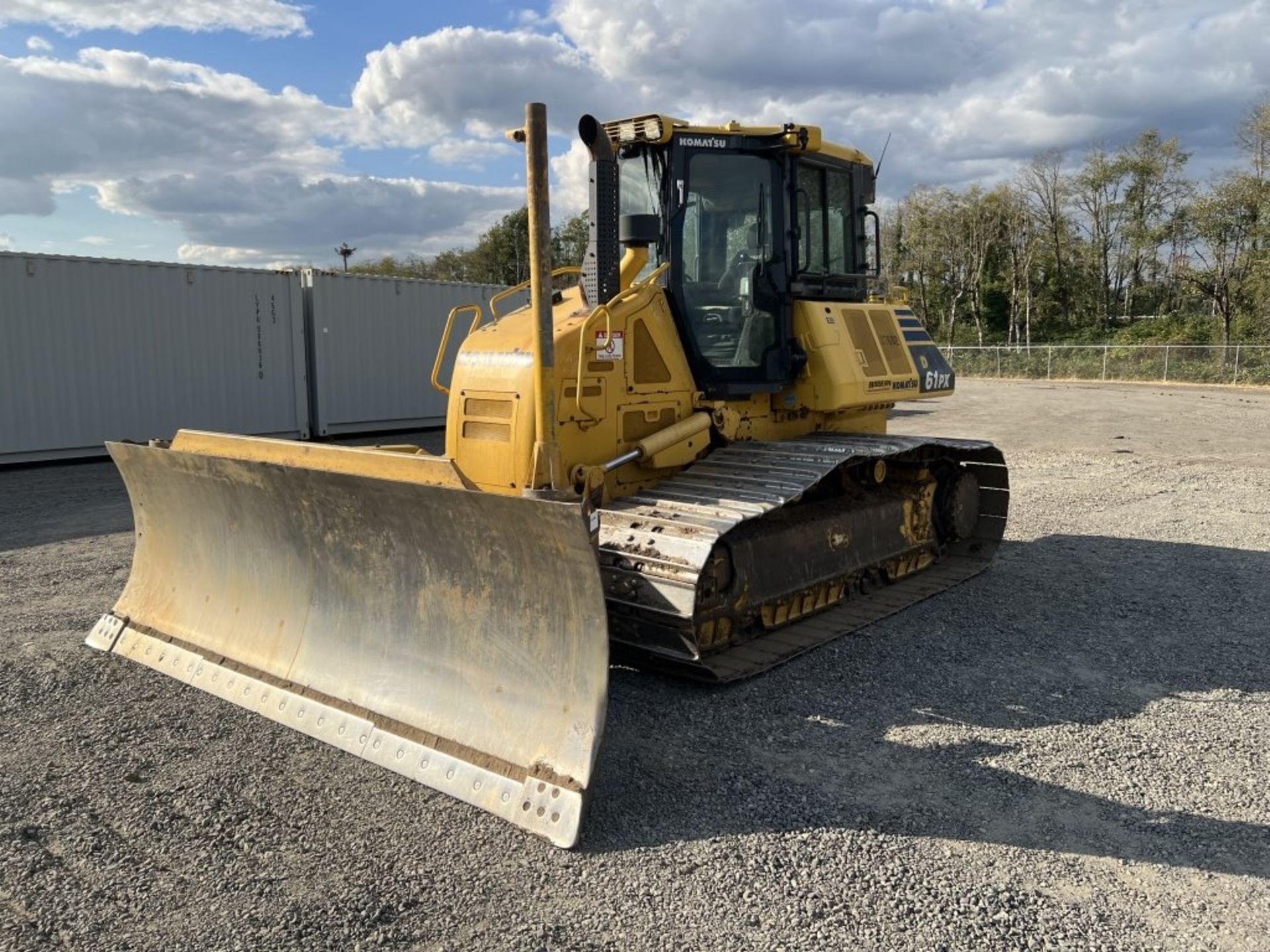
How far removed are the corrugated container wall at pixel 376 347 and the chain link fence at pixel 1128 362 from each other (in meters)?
25.2

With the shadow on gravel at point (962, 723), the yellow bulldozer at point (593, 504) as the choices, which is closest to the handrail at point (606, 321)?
the yellow bulldozer at point (593, 504)

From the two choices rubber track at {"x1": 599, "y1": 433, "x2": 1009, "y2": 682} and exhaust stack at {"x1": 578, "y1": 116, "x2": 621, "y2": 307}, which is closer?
rubber track at {"x1": 599, "y1": 433, "x2": 1009, "y2": 682}

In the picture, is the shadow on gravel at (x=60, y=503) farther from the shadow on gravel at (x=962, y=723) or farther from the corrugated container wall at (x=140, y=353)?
the shadow on gravel at (x=962, y=723)

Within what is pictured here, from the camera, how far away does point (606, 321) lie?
537 centimetres

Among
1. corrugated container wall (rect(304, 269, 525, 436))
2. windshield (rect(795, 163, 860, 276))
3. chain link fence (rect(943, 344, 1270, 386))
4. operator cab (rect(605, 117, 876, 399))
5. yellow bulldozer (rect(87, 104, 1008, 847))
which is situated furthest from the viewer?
chain link fence (rect(943, 344, 1270, 386))

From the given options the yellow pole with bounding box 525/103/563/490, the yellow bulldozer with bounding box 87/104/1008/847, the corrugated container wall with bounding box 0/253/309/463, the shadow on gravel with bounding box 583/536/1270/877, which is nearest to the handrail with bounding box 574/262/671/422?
the yellow bulldozer with bounding box 87/104/1008/847

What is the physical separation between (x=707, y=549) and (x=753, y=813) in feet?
4.14

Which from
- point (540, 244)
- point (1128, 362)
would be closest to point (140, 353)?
point (540, 244)

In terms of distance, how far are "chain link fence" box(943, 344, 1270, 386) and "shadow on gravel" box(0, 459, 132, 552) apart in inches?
1260

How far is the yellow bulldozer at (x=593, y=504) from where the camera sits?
3906 mm

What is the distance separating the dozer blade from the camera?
371 cm

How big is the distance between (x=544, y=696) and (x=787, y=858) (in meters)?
1.10

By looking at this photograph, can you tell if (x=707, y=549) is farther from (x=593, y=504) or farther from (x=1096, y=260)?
(x=1096, y=260)

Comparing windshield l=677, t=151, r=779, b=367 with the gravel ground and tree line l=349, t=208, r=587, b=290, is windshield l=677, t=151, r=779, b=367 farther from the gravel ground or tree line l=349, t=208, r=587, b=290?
tree line l=349, t=208, r=587, b=290
